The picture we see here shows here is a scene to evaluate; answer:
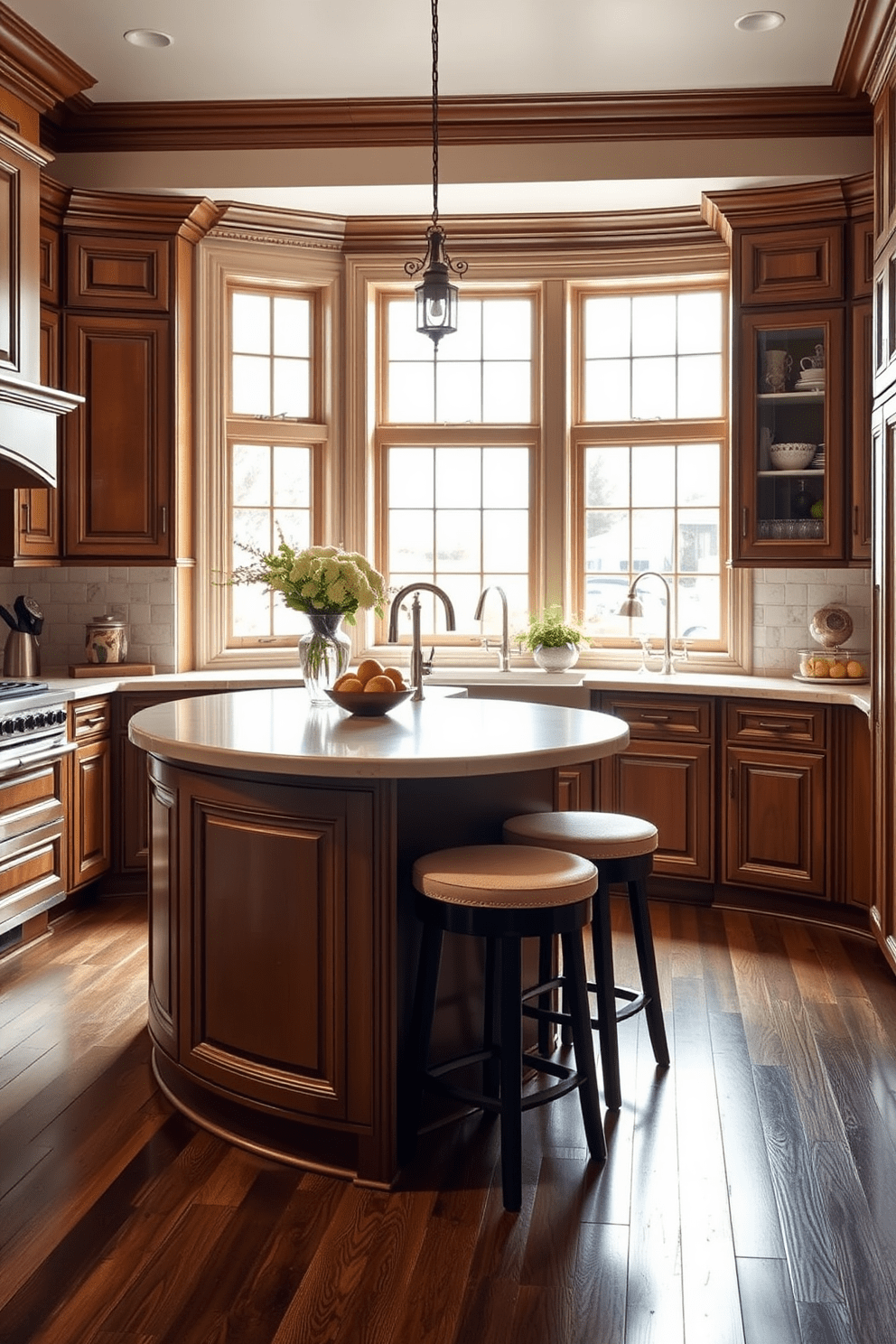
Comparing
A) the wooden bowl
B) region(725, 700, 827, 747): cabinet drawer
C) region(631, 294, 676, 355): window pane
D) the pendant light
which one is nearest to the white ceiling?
region(631, 294, 676, 355): window pane

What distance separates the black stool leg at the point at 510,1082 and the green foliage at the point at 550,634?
3.00m

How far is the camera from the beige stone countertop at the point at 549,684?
4.83 meters

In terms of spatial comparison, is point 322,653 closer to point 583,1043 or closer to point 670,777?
point 583,1043

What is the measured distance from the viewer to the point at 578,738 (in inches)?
115

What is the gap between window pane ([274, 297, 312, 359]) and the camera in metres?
5.86

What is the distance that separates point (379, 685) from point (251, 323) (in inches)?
122

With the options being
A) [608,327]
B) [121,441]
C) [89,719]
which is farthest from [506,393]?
[89,719]

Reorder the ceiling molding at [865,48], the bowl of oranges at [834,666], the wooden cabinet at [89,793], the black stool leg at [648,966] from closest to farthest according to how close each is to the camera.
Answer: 1. the black stool leg at [648,966]
2. the ceiling molding at [865,48]
3. the wooden cabinet at [89,793]
4. the bowl of oranges at [834,666]

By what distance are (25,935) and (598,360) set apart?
144 inches

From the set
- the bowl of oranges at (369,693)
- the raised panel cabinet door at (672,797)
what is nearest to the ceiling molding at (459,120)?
the raised panel cabinet door at (672,797)

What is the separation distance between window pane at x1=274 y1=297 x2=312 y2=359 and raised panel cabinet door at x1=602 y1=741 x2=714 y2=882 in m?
2.50

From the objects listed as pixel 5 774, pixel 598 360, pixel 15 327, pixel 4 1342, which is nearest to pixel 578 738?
pixel 4 1342

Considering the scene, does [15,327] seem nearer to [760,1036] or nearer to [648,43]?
[648,43]

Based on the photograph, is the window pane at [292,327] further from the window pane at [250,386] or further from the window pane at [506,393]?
the window pane at [506,393]
